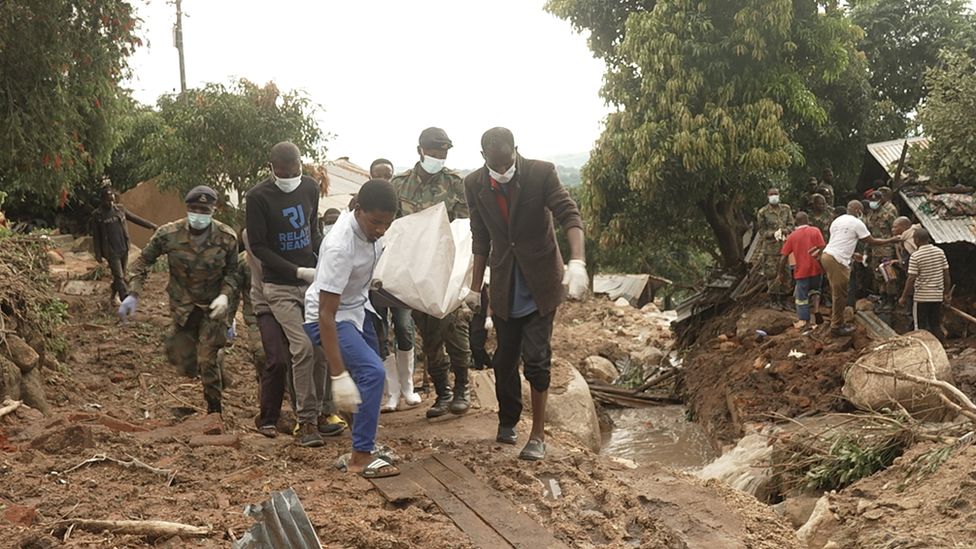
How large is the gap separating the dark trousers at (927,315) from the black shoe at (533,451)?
713cm

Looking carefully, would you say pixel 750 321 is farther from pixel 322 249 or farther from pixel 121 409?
pixel 322 249

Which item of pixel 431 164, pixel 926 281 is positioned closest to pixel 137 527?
pixel 431 164

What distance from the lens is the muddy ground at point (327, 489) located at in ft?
12.9

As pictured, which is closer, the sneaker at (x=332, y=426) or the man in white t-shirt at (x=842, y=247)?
the sneaker at (x=332, y=426)

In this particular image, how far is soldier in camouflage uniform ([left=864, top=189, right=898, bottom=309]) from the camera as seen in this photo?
12102 millimetres

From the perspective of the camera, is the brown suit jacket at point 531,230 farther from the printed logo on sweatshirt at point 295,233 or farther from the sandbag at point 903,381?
the sandbag at point 903,381

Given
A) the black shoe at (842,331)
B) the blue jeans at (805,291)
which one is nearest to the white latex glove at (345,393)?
the black shoe at (842,331)

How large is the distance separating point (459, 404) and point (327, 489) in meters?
1.93

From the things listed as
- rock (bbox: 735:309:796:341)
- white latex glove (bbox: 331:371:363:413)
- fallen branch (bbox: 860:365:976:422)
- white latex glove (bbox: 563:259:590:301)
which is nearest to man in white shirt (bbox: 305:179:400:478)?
white latex glove (bbox: 331:371:363:413)

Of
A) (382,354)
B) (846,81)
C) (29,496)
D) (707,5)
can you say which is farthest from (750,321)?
(29,496)

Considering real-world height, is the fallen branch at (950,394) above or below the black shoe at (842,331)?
above

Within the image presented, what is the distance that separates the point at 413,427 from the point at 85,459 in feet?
6.79

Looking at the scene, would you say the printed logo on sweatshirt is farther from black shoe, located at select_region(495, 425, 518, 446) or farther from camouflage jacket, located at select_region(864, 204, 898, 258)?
camouflage jacket, located at select_region(864, 204, 898, 258)

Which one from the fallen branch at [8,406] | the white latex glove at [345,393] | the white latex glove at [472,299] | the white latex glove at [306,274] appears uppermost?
the white latex glove at [306,274]
